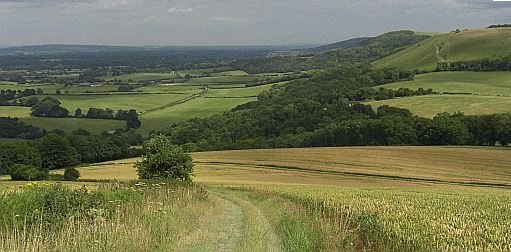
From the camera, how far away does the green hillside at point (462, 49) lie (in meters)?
170

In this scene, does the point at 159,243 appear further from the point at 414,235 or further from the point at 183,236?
the point at 414,235

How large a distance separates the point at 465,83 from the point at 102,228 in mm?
129432

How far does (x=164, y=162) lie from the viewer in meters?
46.8

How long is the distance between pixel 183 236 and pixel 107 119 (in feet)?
427

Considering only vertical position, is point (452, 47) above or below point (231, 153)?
above

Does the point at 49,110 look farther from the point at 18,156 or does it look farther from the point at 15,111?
the point at 18,156

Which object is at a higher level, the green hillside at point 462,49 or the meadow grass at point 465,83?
the green hillside at point 462,49

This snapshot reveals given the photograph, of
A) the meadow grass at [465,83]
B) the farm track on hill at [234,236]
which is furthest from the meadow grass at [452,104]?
the farm track on hill at [234,236]

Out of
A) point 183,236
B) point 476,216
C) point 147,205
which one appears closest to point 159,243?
point 183,236

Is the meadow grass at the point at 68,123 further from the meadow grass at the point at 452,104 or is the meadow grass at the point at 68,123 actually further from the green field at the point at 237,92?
the meadow grass at the point at 452,104

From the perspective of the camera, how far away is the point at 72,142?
89.5 m

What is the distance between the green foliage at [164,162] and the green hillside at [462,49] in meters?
136

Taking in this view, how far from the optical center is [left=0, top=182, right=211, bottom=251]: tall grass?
1134 centimetres

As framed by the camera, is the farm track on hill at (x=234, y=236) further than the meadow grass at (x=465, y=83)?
No
